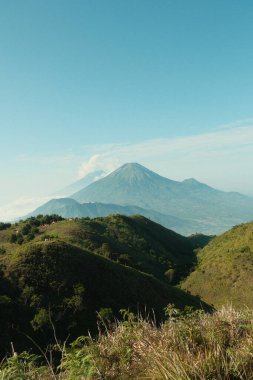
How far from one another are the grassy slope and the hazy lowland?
21.6 inches

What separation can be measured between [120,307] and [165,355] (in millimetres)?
42134

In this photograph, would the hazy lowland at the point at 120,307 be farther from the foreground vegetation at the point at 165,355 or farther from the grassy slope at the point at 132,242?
the grassy slope at the point at 132,242

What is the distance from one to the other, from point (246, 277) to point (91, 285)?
47.0m

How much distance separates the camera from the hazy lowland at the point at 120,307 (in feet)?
19.5

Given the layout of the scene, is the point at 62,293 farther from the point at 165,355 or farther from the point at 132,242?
the point at 132,242

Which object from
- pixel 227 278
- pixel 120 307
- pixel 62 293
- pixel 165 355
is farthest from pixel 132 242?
pixel 165 355

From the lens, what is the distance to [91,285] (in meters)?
48.8

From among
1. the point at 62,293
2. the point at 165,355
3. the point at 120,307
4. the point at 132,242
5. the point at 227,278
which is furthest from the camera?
the point at 132,242

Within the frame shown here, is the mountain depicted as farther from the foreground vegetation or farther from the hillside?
the foreground vegetation

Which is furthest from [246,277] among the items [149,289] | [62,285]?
[62,285]

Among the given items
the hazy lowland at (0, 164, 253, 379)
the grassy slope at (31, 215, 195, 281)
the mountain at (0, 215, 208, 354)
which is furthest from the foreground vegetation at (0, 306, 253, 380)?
the grassy slope at (31, 215, 195, 281)

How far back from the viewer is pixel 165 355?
224 inches

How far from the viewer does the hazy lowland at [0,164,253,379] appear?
5.94m

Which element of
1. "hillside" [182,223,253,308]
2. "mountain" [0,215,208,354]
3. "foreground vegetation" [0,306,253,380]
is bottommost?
"hillside" [182,223,253,308]
